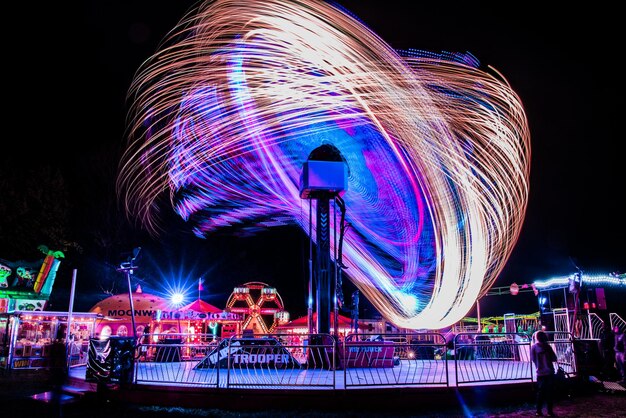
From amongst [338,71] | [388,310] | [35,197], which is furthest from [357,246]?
[35,197]

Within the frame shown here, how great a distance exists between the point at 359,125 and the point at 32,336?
19.3 m

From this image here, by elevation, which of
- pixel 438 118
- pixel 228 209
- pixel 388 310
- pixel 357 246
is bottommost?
pixel 388 310

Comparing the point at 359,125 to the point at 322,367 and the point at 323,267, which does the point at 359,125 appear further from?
the point at 322,367

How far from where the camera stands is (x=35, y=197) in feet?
110

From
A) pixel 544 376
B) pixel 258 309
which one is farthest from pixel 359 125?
pixel 258 309

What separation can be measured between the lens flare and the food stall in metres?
9.09

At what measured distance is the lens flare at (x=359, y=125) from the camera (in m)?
16.9

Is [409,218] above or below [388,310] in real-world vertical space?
above

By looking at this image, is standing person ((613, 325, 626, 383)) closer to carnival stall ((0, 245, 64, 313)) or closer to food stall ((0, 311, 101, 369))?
food stall ((0, 311, 101, 369))

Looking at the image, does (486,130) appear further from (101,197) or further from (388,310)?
(101,197)

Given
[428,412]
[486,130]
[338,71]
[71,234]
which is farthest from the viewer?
[71,234]

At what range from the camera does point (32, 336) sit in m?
24.8

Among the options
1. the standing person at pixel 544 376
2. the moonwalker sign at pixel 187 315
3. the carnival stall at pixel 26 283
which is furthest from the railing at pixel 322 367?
the carnival stall at pixel 26 283

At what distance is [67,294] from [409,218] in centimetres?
2897
